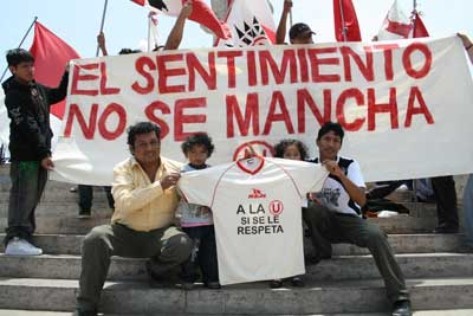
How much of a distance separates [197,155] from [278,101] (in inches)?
61.1

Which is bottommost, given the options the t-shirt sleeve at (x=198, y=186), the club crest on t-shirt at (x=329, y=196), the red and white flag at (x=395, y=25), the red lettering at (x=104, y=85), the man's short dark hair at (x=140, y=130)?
the club crest on t-shirt at (x=329, y=196)

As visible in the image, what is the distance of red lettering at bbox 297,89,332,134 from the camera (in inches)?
229

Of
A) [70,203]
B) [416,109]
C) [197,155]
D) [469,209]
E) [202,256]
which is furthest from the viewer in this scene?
[70,203]

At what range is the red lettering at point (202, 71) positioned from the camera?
19.5 ft

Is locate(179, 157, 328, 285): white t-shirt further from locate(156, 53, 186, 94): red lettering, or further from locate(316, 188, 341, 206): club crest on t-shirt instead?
locate(156, 53, 186, 94): red lettering

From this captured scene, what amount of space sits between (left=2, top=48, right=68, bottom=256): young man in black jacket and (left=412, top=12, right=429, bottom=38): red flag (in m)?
5.35

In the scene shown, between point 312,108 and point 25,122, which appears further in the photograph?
point 312,108

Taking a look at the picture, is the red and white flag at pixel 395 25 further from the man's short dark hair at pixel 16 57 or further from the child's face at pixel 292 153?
the man's short dark hair at pixel 16 57

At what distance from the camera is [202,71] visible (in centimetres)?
596

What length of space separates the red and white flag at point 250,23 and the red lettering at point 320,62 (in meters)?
1.78

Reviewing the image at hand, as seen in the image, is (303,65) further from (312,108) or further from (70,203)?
(70,203)

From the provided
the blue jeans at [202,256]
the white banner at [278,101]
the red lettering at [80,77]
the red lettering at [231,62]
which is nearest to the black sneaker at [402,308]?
the blue jeans at [202,256]

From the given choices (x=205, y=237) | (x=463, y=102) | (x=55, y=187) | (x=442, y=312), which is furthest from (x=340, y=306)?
(x=55, y=187)

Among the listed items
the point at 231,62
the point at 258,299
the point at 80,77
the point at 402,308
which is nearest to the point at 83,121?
the point at 80,77
